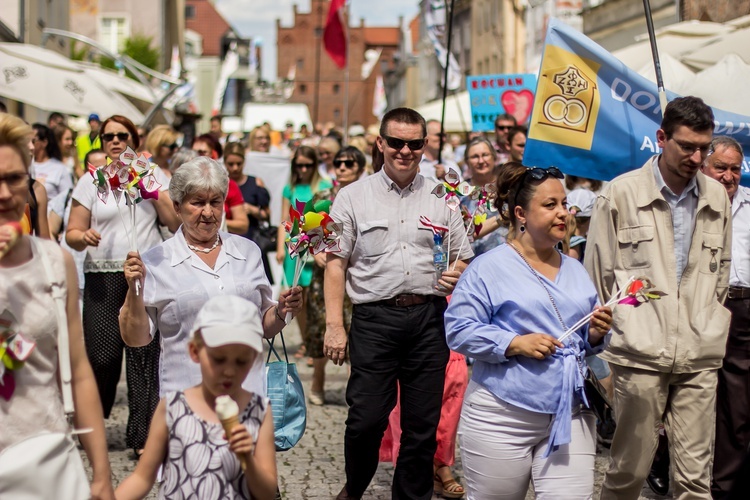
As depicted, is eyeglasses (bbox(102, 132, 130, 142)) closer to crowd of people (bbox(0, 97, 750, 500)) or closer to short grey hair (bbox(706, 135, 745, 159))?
crowd of people (bbox(0, 97, 750, 500))

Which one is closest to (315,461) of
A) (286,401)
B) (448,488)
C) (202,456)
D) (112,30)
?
(448,488)

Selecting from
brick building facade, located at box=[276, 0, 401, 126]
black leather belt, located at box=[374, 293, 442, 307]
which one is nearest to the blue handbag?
black leather belt, located at box=[374, 293, 442, 307]

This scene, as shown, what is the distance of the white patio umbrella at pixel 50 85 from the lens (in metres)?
12.5

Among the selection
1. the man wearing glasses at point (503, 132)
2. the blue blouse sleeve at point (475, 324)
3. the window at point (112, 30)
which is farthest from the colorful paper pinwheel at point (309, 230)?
the window at point (112, 30)

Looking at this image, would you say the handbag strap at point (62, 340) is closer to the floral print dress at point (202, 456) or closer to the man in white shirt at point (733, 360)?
the floral print dress at point (202, 456)

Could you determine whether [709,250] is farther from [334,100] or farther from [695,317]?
[334,100]

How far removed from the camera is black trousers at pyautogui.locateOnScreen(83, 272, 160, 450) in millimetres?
7828

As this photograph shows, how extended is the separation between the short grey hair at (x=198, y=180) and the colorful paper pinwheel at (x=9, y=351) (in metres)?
1.80

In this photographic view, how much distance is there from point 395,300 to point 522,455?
156 centimetres

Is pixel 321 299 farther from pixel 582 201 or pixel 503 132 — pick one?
pixel 503 132

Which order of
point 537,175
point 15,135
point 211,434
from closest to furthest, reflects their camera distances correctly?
point 15,135 < point 211,434 < point 537,175

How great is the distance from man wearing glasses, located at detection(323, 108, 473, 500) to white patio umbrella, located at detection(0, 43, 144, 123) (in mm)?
6874

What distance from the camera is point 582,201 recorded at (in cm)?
901

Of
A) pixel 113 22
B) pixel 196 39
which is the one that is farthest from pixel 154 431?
pixel 196 39
